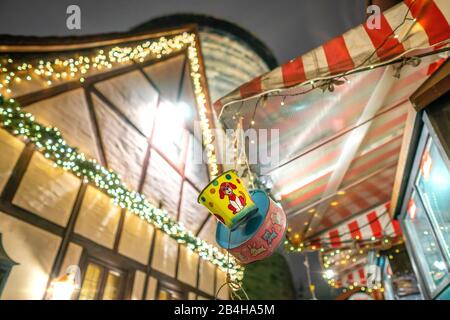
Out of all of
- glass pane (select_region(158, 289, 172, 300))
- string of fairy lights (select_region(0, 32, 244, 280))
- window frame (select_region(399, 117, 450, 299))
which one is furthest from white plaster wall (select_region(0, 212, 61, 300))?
window frame (select_region(399, 117, 450, 299))

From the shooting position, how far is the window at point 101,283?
12.6 ft

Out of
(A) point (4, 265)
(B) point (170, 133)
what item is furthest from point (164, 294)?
(B) point (170, 133)

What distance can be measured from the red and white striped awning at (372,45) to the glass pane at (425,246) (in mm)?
2271

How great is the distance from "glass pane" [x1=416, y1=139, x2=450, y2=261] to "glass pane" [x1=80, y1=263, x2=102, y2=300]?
4392 mm

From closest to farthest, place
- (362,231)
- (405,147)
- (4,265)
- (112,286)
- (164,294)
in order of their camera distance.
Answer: (4,265) → (405,147) → (112,286) → (164,294) → (362,231)

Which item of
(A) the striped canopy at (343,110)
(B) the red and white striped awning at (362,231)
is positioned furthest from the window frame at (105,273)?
(B) the red and white striped awning at (362,231)

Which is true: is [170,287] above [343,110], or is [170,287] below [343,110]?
below

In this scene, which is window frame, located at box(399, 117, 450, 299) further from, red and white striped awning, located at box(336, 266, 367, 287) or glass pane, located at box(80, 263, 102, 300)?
glass pane, located at box(80, 263, 102, 300)

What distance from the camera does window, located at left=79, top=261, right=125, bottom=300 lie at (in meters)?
3.83

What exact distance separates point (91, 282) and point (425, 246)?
4.65 meters

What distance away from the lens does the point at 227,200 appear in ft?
5.10

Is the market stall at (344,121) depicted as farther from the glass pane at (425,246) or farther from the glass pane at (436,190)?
the glass pane at (425,246)

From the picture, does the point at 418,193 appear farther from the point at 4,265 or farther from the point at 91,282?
the point at 4,265

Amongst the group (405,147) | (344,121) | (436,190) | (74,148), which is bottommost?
(436,190)
